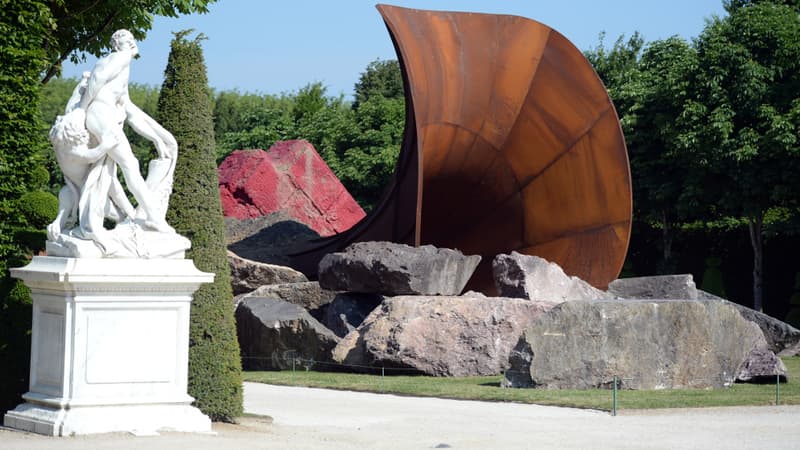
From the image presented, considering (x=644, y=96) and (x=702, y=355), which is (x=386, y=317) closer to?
(x=702, y=355)

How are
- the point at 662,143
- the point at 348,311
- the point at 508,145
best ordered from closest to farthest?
1. the point at 348,311
2. the point at 508,145
3. the point at 662,143

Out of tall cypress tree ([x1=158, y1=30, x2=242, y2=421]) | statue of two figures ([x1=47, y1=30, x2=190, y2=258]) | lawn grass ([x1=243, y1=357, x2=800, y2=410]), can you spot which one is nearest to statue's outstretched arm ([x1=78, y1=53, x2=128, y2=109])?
statue of two figures ([x1=47, y1=30, x2=190, y2=258])

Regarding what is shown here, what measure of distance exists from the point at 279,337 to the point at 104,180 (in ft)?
25.2

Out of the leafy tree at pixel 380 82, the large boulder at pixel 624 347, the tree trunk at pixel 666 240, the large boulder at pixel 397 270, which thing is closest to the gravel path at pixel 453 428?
the large boulder at pixel 624 347

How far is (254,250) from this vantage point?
21.9m

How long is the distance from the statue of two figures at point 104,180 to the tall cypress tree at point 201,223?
2.38 ft

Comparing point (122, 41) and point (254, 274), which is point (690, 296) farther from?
point (122, 41)

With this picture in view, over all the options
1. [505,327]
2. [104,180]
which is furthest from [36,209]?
[505,327]

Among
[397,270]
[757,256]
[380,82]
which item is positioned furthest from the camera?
[380,82]

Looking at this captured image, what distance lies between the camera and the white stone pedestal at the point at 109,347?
7.91 meters

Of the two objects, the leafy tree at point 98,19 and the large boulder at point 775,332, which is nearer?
the leafy tree at point 98,19

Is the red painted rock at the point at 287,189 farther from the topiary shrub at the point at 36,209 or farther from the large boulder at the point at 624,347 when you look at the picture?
the topiary shrub at the point at 36,209

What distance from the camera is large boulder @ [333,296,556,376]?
14.5 metres

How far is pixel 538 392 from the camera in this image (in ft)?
40.2
